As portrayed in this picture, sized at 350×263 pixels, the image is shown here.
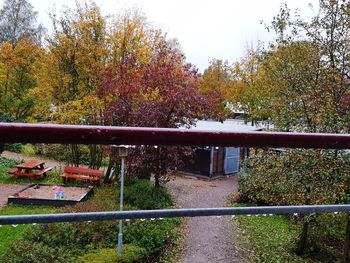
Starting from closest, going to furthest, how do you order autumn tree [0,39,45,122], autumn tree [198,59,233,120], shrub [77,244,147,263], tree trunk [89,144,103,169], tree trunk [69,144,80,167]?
1. shrub [77,244,147,263]
2. tree trunk [89,144,103,169]
3. tree trunk [69,144,80,167]
4. autumn tree [0,39,45,122]
5. autumn tree [198,59,233,120]

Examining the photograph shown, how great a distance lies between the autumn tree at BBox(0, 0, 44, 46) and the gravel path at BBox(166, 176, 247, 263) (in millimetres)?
20424

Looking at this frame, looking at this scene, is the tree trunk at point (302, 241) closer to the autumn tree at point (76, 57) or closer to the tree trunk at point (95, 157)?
the autumn tree at point (76, 57)

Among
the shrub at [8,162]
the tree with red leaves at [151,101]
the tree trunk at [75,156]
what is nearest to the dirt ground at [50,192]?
the tree with red leaves at [151,101]

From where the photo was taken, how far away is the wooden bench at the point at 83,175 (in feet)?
55.6

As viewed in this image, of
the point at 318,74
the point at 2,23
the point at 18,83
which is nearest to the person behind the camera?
the point at 318,74

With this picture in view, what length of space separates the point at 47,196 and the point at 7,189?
2.54 meters

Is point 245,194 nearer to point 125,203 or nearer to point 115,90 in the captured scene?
point 125,203

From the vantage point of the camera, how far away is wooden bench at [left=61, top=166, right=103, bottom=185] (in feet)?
55.6

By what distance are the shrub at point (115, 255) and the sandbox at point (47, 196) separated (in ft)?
14.2

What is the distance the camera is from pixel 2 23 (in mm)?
32750

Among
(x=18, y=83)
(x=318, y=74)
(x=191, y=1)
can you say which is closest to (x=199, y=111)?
(x=318, y=74)

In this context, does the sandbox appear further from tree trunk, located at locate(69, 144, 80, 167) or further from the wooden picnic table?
tree trunk, located at locate(69, 144, 80, 167)

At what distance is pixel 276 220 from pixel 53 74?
1106 centimetres

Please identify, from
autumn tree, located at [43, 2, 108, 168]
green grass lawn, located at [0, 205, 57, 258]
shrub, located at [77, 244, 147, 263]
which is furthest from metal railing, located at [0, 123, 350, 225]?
autumn tree, located at [43, 2, 108, 168]
